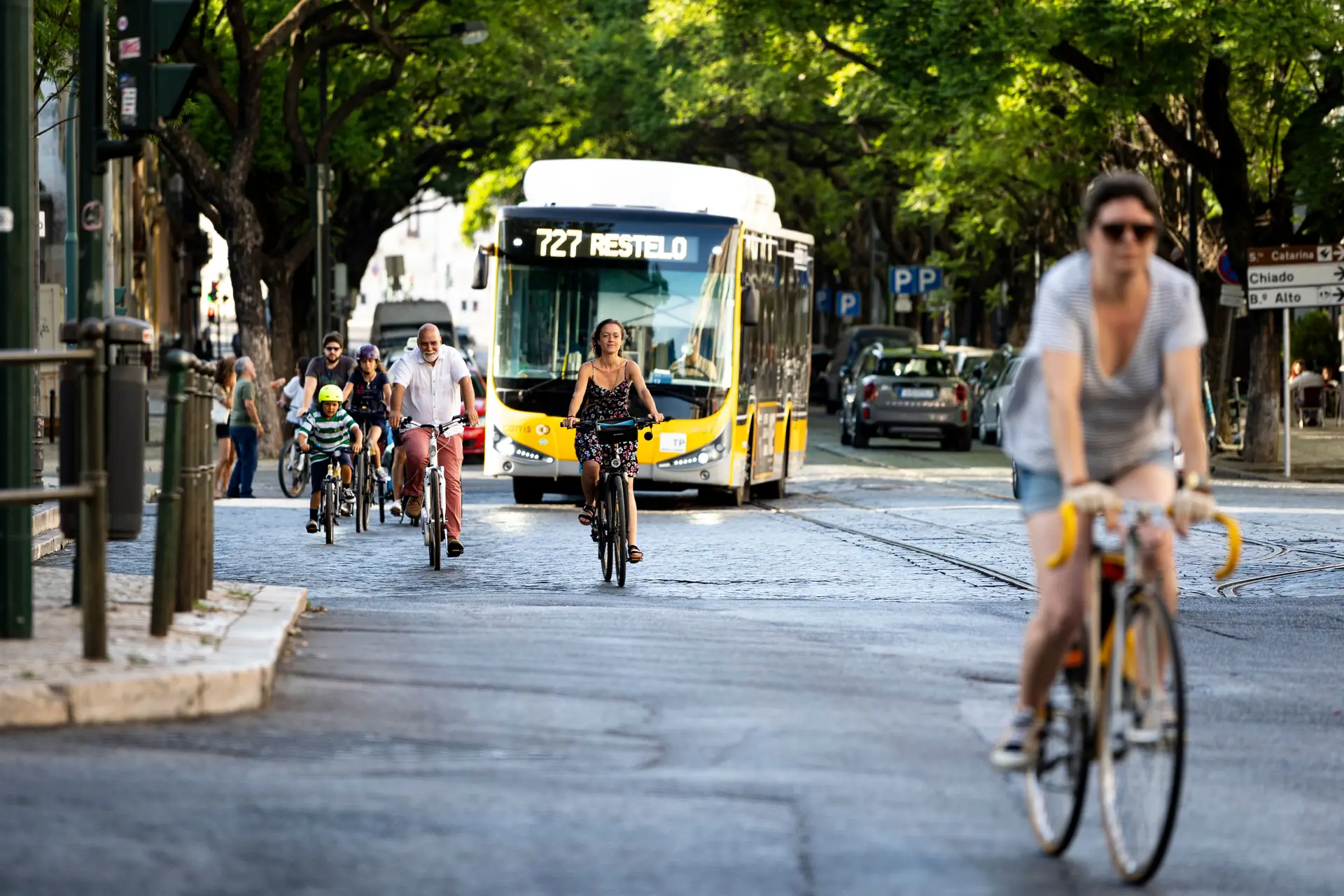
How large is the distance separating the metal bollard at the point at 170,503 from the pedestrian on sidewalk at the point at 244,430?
46.3 feet

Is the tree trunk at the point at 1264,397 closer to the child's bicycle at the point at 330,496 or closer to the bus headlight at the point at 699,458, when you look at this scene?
the bus headlight at the point at 699,458

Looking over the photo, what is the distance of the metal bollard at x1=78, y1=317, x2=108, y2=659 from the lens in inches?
324

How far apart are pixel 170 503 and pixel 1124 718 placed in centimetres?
442

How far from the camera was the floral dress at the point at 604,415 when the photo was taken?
14586 millimetres

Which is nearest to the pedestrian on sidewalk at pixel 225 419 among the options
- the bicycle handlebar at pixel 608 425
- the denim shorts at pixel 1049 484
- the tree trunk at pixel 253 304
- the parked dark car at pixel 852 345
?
the tree trunk at pixel 253 304

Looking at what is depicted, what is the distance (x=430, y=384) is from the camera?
16.4 metres

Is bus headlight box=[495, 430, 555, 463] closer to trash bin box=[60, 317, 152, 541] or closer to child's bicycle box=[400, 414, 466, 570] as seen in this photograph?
child's bicycle box=[400, 414, 466, 570]

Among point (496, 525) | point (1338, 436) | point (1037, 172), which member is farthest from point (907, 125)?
point (496, 525)

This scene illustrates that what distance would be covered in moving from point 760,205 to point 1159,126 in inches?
364

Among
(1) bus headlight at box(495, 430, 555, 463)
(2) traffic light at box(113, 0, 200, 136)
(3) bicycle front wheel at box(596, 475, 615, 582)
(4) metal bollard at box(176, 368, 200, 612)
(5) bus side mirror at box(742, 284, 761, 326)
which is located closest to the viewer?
(4) metal bollard at box(176, 368, 200, 612)

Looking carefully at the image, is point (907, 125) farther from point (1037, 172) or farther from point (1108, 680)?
point (1108, 680)

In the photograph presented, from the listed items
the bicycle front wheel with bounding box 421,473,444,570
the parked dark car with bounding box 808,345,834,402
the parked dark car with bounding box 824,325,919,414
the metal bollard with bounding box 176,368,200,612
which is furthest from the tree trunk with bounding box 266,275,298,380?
the metal bollard with bounding box 176,368,200,612

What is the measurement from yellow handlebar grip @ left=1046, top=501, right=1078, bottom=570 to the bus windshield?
1614 cm

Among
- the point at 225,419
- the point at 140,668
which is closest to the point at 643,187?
the point at 225,419
